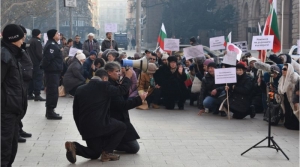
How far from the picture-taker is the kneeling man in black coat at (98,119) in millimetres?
8273

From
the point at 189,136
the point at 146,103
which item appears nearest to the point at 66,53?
the point at 146,103

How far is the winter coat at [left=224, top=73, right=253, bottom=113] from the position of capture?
42.9 ft

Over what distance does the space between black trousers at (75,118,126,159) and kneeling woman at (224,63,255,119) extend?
4891 millimetres

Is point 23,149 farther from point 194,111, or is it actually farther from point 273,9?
point 273,9

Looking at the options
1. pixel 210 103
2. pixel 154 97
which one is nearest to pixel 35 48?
pixel 154 97

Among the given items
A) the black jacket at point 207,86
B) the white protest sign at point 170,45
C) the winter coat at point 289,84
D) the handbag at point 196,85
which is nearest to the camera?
the winter coat at point 289,84

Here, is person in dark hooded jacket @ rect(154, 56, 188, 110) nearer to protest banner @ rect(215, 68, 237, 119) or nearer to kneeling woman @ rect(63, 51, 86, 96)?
protest banner @ rect(215, 68, 237, 119)

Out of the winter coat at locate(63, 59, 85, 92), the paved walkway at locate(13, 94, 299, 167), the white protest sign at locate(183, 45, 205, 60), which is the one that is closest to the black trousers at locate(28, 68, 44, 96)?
the winter coat at locate(63, 59, 85, 92)

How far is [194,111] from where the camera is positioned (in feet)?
47.9

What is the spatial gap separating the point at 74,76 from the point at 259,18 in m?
36.2

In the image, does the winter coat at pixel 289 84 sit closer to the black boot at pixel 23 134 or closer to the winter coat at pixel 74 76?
the black boot at pixel 23 134

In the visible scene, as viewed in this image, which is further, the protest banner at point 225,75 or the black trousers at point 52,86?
the protest banner at point 225,75

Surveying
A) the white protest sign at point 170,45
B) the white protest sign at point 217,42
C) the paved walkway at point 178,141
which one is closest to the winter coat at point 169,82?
the paved walkway at point 178,141

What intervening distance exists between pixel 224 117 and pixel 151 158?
498cm
